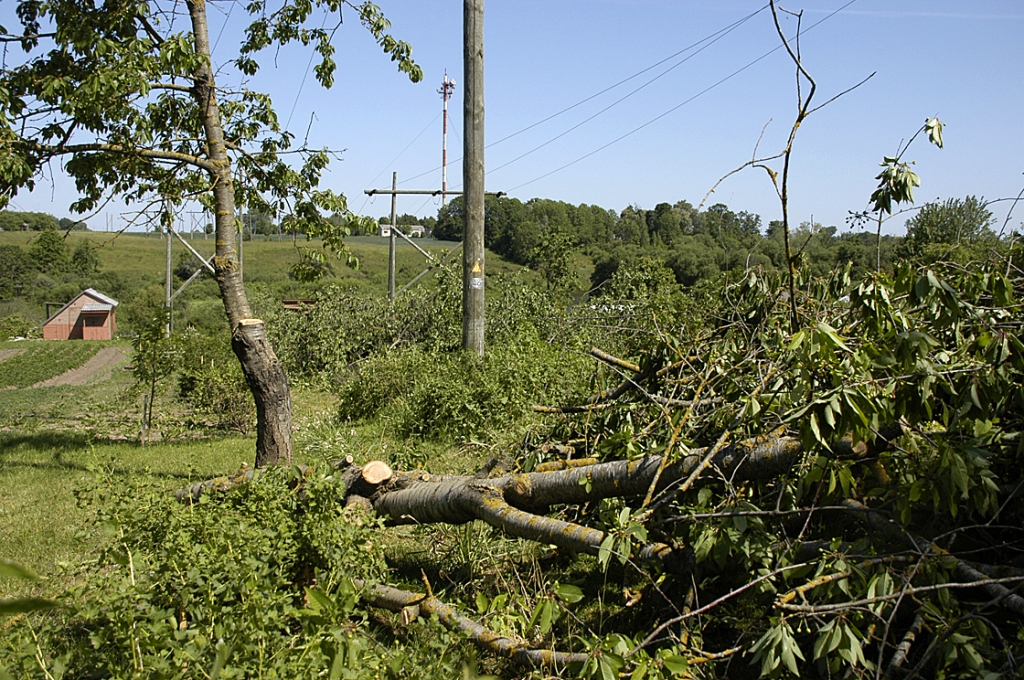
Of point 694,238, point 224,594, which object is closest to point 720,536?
point 224,594

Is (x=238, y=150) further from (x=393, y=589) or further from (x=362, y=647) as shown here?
(x=362, y=647)

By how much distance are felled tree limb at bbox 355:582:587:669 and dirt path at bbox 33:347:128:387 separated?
21.0 metres

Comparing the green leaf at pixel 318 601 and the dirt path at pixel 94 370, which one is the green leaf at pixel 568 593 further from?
the dirt path at pixel 94 370

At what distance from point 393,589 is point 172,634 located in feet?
4.73

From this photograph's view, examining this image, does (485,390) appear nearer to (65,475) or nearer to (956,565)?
(65,475)

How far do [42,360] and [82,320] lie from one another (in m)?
17.4

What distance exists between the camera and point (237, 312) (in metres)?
6.89

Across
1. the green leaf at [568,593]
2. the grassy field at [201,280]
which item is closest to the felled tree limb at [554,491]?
the green leaf at [568,593]

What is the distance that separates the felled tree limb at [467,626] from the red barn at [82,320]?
47628mm

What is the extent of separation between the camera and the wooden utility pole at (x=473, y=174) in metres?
9.25

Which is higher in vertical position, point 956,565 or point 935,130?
point 935,130

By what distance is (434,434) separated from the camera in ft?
26.7

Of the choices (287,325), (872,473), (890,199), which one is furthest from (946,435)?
(287,325)

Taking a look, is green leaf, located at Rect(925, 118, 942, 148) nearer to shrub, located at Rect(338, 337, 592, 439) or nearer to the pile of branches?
the pile of branches
